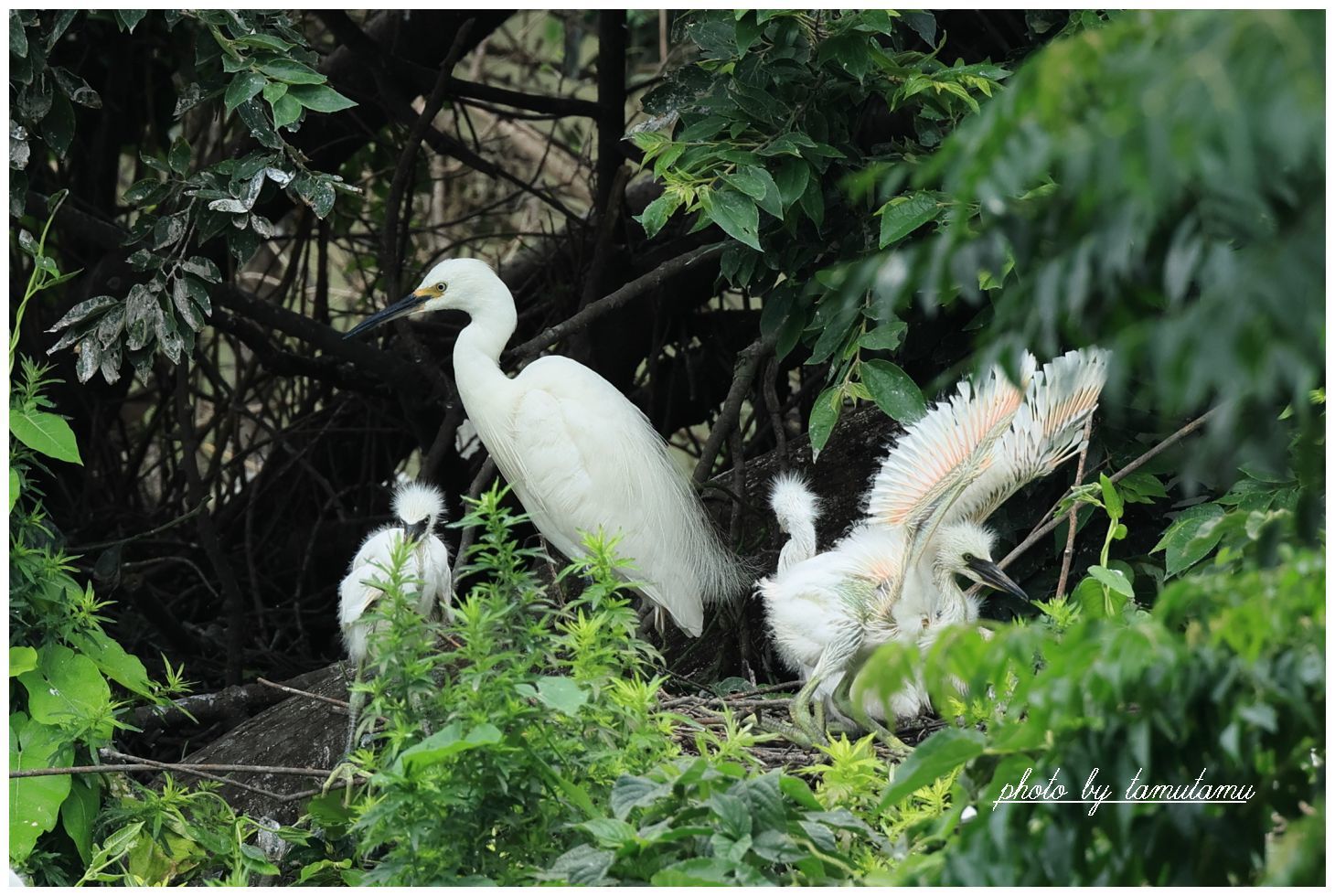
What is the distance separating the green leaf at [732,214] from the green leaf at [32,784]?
1279 millimetres

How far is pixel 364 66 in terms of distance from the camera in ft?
11.2

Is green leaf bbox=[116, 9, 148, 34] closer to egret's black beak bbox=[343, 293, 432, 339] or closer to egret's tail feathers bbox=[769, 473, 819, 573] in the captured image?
egret's black beak bbox=[343, 293, 432, 339]

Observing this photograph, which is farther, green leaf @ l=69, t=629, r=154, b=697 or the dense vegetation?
green leaf @ l=69, t=629, r=154, b=697

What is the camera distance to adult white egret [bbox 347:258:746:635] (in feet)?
9.78

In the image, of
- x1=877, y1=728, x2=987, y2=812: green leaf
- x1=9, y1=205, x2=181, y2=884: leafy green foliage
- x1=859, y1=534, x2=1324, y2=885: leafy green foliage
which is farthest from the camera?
x1=9, y1=205, x2=181, y2=884: leafy green foliage

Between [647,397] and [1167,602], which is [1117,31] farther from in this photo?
[647,397]

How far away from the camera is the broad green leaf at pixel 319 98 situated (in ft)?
7.23

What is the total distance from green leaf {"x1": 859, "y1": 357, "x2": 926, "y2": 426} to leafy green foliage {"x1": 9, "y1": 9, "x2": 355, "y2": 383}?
0.95 metres

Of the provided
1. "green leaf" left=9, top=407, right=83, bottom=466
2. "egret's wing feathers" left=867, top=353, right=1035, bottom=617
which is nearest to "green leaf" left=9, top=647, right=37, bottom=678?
"green leaf" left=9, top=407, right=83, bottom=466

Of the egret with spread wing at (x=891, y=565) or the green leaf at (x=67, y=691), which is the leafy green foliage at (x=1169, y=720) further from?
the green leaf at (x=67, y=691)

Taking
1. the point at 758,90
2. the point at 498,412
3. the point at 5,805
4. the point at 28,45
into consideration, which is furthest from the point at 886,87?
the point at 5,805

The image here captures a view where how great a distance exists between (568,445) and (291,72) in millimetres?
1049

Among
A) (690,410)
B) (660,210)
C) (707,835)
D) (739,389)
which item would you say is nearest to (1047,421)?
(660,210)

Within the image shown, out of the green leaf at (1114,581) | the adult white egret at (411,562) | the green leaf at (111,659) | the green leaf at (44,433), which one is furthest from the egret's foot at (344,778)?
the green leaf at (1114,581)
